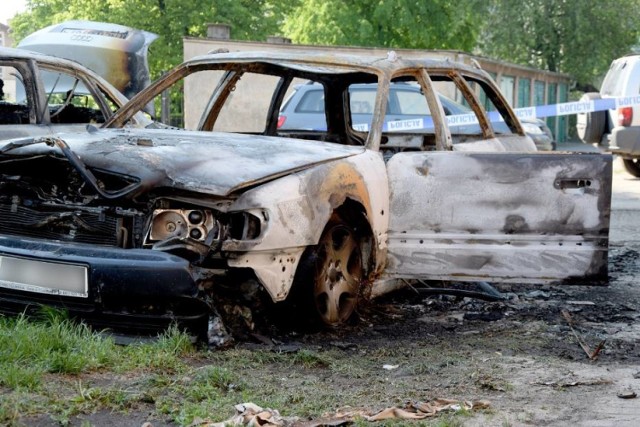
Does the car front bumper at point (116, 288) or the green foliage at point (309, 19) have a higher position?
the green foliage at point (309, 19)

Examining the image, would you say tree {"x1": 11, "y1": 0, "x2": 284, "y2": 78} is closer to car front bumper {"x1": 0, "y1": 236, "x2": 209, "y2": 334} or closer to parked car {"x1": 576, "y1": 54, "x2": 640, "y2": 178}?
parked car {"x1": 576, "y1": 54, "x2": 640, "y2": 178}

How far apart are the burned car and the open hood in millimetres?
9549

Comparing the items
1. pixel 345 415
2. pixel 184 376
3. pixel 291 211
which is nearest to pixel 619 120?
pixel 291 211

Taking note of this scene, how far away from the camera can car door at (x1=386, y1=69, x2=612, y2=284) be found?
5.55 meters

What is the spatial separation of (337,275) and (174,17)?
101 ft

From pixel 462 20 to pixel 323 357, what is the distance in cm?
2977

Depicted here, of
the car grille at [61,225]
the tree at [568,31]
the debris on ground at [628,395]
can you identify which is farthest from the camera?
the tree at [568,31]

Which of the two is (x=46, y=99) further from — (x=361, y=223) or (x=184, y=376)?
(x=184, y=376)

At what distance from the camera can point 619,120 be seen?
16.8 metres

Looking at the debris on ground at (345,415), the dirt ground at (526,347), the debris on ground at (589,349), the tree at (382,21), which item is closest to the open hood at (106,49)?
the dirt ground at (526,347)

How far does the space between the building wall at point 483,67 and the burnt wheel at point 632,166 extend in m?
3.40

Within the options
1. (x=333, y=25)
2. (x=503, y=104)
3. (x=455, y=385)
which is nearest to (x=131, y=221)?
(x=455, y=385)

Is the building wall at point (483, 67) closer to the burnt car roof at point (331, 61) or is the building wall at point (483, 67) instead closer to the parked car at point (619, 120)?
the burnt car roof at point (331, 61)

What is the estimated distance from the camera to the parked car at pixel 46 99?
27.2 ft
